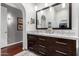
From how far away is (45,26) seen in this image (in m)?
3.36

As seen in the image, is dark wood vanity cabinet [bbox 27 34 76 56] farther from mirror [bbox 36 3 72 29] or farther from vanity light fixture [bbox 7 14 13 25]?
vanity light fixture [bbox 7 14 13 25]

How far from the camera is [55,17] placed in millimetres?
2934

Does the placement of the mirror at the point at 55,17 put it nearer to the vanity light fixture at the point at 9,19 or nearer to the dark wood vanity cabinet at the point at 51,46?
the dark wood vanity cabinet at the point at 51,46

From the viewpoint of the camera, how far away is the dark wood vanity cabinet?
187 cm

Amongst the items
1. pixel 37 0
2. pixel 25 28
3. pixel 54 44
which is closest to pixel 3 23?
pixel 25 28

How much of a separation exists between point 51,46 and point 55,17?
104cm

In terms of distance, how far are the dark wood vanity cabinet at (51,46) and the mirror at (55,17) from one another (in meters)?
0.59

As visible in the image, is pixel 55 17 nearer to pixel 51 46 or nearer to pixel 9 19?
pixel 51 46

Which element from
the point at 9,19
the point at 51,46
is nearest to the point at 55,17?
the point at 51,46

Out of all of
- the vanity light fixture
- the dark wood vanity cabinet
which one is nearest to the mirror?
the dark wood vanity cabinet

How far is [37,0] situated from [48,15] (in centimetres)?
242

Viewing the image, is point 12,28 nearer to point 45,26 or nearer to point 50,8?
point 45,26

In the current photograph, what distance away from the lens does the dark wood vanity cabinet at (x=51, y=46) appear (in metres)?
1.87

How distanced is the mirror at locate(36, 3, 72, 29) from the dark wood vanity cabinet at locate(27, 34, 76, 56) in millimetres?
593
